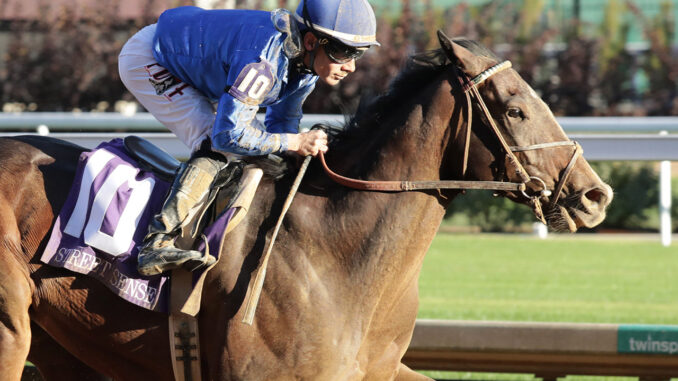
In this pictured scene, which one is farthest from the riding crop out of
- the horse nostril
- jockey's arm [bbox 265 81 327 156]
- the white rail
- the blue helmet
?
the white rail

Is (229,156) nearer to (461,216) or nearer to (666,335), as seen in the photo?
(666,335)

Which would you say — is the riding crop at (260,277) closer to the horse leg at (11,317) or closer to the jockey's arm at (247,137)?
the jockey's arm at (247,137)

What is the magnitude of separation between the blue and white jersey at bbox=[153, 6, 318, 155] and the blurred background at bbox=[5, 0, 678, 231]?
8919mm

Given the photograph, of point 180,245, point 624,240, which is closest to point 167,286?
point 180,245

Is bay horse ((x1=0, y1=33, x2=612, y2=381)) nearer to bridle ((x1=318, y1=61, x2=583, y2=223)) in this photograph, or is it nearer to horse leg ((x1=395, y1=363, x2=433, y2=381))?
bridle ((x1=318, y1=61, x2=583, y2=223))

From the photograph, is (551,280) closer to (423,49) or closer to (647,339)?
(647,339)

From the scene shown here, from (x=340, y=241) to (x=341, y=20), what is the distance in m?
0.87

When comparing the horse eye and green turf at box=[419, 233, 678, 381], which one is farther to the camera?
green turf at box=[419, 233, 678, 381]

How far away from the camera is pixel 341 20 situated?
3.80 metres

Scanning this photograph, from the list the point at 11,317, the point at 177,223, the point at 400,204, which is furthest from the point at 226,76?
the point at 11,317

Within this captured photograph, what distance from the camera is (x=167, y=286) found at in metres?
3.74

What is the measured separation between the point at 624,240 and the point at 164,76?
7510 mm

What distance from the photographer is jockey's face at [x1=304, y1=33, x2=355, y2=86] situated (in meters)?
3.88

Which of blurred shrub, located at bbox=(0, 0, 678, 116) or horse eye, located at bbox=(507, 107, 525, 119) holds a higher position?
horse eye, located at bbox=(507, 107, 525, 119)
